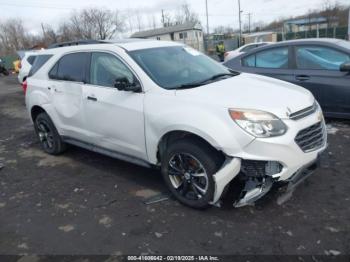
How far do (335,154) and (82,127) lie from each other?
369 cm

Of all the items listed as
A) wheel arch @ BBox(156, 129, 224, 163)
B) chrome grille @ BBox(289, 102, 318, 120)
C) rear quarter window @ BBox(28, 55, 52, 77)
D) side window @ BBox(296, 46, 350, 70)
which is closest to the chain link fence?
side window @ BBox(296, 46, 350, 70)

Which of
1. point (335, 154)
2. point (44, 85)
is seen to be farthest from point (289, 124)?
point (44, 85)

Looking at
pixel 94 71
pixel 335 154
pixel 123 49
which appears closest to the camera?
pixel 123 49

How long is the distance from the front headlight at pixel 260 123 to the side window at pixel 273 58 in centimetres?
366

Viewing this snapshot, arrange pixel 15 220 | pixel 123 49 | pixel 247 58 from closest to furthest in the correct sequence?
pixel 15 220 → pixel 123 49 → pixel 247 58

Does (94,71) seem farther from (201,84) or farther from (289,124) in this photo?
(289,124)

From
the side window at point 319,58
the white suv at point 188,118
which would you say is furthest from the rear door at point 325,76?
the white suv at point 188,118

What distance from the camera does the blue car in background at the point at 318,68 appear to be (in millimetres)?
5855

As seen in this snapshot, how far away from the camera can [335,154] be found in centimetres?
500

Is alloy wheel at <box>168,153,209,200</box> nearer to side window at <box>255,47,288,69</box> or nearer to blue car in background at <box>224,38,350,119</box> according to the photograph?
blue car in background at <box>224,38,350,119</box>

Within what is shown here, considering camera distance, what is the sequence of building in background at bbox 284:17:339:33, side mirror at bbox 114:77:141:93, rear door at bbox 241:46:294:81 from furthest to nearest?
building in background at bbox 284:17:339:33, rear door at bbox 241:46:294:81, side mirror at bbox 114:77:141:93

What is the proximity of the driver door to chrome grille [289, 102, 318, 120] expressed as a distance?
1640 mm

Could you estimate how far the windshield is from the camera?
4027 mm

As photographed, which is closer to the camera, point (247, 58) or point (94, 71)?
point (94, 71)
